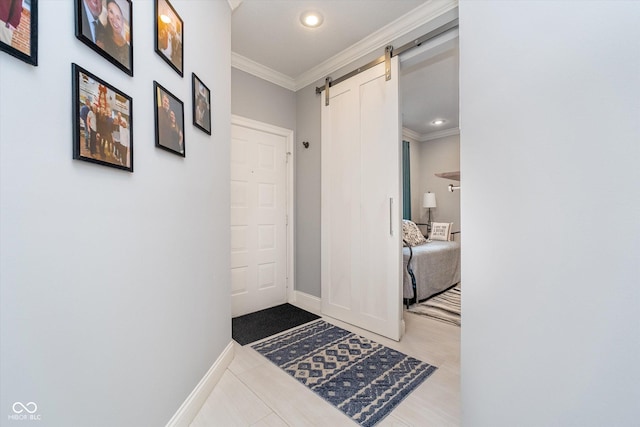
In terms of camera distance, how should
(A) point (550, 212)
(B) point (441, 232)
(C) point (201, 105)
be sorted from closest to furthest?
(A) point (550, 212)
(C) point (201, 105)
(B) point (441, 232)

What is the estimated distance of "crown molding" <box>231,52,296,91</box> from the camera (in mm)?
2752

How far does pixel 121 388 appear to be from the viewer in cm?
94

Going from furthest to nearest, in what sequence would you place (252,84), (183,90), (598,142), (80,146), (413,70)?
(413,70) → (252,84) → (183,90) → (80,146) → (598,142)

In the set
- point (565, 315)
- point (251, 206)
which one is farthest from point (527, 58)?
point (251, 206)

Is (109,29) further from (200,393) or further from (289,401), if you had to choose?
(289,401)

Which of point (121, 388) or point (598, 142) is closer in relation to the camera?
point (598, 142)

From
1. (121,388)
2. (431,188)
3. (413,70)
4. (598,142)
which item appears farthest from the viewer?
(431,188)

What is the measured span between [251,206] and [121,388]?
7.06 feet

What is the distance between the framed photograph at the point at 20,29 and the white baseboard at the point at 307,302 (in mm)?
2799

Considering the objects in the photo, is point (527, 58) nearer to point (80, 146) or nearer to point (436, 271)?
point (80, 146)

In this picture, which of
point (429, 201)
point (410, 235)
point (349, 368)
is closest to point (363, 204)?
point (349, 368)

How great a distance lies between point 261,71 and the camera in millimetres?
2936

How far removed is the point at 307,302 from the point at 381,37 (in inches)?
112

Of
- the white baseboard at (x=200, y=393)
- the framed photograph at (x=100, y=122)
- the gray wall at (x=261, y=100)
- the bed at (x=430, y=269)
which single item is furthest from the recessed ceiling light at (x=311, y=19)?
the white baseboard at (x=200, y=393)
